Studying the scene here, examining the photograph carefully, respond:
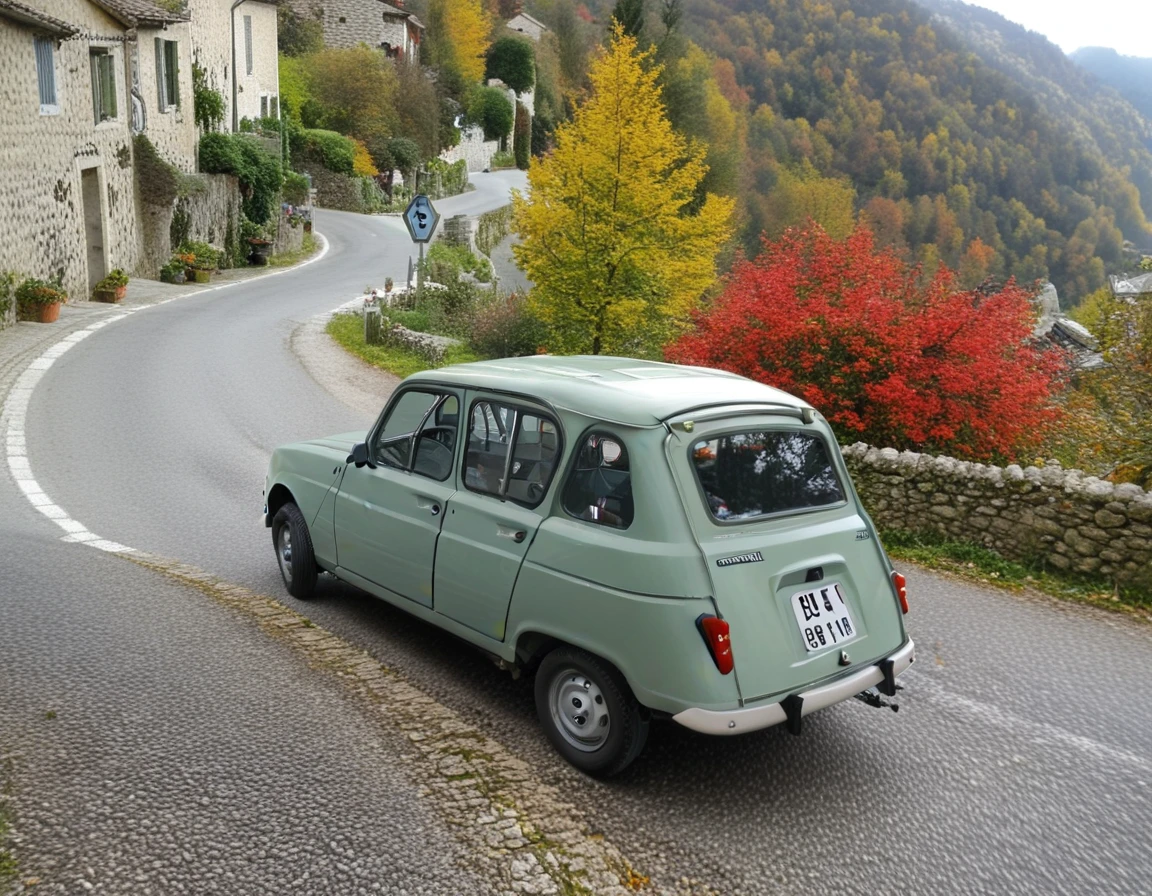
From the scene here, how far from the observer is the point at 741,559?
4.27 m

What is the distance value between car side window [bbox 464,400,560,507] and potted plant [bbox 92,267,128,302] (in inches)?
777

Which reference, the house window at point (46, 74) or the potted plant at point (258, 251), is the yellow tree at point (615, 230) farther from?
the potted plant at point (258, 251)

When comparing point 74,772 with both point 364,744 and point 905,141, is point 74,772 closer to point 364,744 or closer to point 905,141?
point 364,744

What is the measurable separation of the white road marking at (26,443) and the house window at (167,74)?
1028 centimetres

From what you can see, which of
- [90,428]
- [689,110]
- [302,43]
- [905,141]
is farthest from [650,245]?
[905,141]

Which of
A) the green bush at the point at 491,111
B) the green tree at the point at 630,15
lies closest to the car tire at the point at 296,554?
the green tree at the point at 630,15

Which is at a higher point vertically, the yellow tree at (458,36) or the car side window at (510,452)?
the yellow tree at (458,36)

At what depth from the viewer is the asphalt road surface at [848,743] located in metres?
3.98

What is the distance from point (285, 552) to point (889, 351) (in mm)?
6406

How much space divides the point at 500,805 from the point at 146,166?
2585 centimetres

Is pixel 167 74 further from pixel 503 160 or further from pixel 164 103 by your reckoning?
pixel 503 160

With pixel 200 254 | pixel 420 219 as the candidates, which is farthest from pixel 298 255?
pixel 420 219

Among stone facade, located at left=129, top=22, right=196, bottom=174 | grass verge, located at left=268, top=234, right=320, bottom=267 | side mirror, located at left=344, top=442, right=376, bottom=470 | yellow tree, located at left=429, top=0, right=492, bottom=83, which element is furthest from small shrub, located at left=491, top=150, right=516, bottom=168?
side mirror, located at left=344, top=442, right=376, bottom=470

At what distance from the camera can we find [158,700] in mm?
4863
